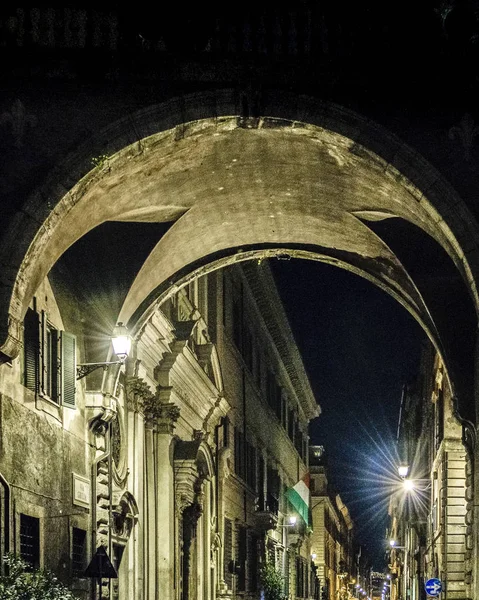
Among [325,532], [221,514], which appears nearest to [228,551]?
[221,514]

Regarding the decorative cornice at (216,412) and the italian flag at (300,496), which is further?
the italian flag at (300,496)

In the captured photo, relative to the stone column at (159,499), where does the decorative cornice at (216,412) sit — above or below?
above

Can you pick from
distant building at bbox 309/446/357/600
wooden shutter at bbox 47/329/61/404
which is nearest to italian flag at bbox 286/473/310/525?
distant building at bbox 309/446/357/600

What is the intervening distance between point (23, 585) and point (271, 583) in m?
28.9

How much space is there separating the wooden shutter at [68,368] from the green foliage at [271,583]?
2446cm

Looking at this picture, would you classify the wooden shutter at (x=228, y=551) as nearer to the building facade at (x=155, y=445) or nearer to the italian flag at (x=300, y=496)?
the building facade at (x=155, y=445)

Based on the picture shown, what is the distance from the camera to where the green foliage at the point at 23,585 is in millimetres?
16047

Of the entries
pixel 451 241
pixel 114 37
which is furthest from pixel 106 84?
pixel 451 241

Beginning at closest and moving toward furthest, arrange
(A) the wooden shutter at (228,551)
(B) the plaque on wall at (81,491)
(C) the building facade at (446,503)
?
1. (B) the plaque on wall at (81,491)
2. (C) the building facade at (446,503)
3. (A) the wooden shutter at (228,551)

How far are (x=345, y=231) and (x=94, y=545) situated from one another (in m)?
7.87

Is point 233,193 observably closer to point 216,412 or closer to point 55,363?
point 55,363

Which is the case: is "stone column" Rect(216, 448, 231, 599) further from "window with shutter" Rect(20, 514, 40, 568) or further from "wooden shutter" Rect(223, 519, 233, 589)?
"window with shutter" Rect(20, 514, 40, 568)

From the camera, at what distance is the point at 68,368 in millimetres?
21625

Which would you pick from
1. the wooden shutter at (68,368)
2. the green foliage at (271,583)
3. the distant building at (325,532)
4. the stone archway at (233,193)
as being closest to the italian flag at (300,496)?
the green foliage at (271,583)
